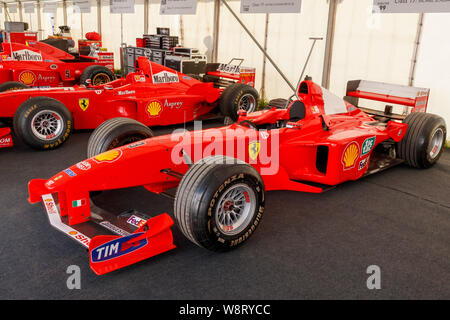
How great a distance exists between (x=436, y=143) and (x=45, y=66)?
8.34 meters

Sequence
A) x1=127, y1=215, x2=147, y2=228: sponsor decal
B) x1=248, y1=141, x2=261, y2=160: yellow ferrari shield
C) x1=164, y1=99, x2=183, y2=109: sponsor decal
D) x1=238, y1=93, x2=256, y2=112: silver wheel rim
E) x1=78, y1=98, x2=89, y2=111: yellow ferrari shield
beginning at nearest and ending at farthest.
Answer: x1=127, y1=215, x2=147, y2=228: sponsor decal
x1=248, y1=141, x2=261, y2=160: yellow ferrari shield
x1=78, y1=98, x2=89, y2=111: yellow ferrari shield
x1=164, y1=99, x2=183, y2=109: sponsor decal
x1=238, y1=93, x2=256, y2=112: silver wheel rim

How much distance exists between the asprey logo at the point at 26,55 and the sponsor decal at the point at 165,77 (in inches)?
152

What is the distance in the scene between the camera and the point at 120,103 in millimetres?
6707

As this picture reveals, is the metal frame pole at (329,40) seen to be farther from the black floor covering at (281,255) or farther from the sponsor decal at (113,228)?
the sponsor decal at (113,228)

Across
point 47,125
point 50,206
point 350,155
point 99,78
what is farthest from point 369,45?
point 50,206

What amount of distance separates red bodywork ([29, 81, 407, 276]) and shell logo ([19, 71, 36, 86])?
20.5ft

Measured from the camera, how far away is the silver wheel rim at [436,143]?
5441 mm

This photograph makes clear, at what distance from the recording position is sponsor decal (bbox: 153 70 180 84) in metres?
7.12

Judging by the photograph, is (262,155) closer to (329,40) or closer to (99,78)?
Result: (329,40)

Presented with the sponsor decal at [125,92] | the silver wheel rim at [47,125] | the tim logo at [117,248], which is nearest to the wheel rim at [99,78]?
the sponsor decal at [125,92]

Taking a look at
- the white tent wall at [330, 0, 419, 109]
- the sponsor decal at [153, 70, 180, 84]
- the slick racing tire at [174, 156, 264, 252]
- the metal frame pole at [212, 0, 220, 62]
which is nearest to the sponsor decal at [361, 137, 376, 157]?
the slick racing tire at [174, 156, 264, 252]

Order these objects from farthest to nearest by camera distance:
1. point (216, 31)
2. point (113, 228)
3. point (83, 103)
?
point (216, 31) → point (83, 103) → point (113, 228)

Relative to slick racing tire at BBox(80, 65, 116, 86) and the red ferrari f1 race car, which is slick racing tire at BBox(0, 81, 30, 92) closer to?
slick racing tire at BBox(80, 65, 116, 86)
